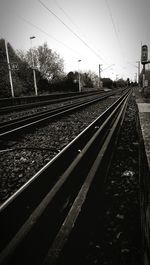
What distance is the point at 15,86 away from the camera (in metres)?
32.8

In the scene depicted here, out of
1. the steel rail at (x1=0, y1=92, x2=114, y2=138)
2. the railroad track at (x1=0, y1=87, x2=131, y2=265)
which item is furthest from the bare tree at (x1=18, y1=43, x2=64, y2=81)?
the railroad track at (x1=0, y1=87, x2=131, y2=265)

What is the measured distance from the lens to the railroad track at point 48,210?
73.8 inches

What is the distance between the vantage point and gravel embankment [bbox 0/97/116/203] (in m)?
3.59

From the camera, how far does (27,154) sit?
202 inches

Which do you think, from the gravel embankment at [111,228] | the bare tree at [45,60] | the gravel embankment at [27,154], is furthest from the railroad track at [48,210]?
the bare tree at [45,60]

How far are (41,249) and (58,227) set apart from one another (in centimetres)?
37

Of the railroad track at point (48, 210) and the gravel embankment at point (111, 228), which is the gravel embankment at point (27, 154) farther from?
the gravel embankment at point (111, 228)

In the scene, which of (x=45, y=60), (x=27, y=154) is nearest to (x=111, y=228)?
(x=27, y=154)

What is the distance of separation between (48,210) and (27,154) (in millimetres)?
2809

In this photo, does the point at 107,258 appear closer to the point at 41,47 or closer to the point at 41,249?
the point at 41,249

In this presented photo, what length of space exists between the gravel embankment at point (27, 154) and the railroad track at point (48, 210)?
475 mm

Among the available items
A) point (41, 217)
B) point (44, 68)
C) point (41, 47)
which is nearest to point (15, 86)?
point (44, 68)

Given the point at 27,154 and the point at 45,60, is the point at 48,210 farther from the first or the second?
the point at 45,60

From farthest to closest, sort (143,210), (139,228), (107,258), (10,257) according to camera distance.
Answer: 1. (143,210)
2. (139,228)
3. (107,258)
4. (10,257)
